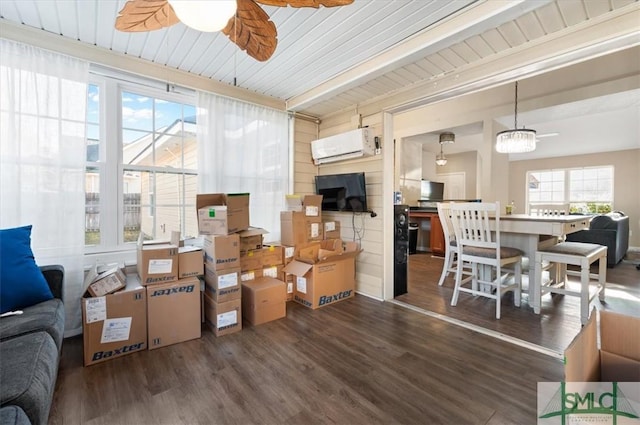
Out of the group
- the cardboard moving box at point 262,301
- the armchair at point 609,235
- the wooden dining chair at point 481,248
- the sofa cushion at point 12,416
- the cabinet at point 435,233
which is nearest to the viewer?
the sofa cushion at point 12,416

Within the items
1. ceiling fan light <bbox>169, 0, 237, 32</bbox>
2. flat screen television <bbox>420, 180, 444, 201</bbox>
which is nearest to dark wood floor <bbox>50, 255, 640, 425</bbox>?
ceiling fan light <bbox>169, 0, 237, 32</bbox>

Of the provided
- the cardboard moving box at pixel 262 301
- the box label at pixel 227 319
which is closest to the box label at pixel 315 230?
the cardboard moving box at pixel 262 301

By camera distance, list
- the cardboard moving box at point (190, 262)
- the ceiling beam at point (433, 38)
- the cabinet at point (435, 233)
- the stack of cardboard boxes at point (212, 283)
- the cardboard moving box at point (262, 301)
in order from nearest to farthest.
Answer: the ceiling beam at point (433, 38) → the stack of cardboard boxes at point (212, 283) → the cardboard moving box at point (190, 262) → the cardboard moving box at point (262, 301) → the cabinet at point (435, 233)

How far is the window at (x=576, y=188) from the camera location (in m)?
7.34

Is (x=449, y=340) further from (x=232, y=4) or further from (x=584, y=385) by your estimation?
(x=232, y=4)

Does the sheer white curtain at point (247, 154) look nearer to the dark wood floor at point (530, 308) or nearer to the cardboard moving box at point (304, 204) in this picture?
the cardboard moving box at point (304, 204)

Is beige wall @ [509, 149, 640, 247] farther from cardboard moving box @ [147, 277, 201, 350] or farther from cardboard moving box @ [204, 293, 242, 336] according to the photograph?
cardboard moving box @ [147, 277, 201, 350]

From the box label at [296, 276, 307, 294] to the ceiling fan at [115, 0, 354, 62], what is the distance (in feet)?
7.24

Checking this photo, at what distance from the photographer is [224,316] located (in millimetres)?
2328

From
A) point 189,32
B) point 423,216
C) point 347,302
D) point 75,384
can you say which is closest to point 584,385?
point 347,302

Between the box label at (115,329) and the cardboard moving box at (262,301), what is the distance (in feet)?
3.01

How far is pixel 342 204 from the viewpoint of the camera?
3.51 m

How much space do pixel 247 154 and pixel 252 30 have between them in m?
1.79

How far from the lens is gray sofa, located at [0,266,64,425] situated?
95cm
